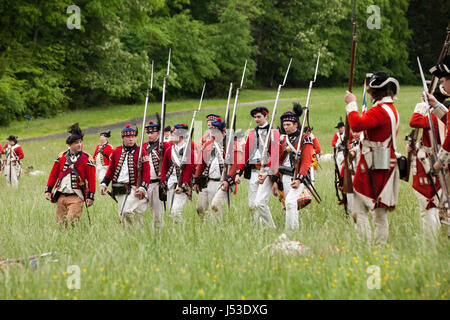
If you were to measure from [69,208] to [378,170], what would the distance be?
475 cm

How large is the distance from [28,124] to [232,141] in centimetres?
2605

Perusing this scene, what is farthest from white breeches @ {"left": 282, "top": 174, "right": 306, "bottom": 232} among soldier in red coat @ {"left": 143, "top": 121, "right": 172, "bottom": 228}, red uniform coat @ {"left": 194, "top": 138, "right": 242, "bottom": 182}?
soldier in red coat @ {"left": 143, "top": 121, "right": 172, "bottom": 228}

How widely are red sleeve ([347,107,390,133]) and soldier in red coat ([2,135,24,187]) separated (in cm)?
1344

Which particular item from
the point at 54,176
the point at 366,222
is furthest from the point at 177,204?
the point at 366,222

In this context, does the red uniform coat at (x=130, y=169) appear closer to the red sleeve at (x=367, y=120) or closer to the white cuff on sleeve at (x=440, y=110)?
the red sleeve at (x=367, y=120)

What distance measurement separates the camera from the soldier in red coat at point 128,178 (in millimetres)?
7980

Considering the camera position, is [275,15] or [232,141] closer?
[232,141]

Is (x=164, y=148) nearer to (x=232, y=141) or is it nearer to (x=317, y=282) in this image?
(x=232, y=141)

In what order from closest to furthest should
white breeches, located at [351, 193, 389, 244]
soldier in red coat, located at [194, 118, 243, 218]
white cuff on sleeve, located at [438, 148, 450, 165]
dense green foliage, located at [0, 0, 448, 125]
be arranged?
white cuff on sleeve, located at [438, 148, 450, 165], white breeches, located at [351, 193, 389, 244], soldier in red coat, located at [194, 118, 243, 218], dense green foliage, located at [0, 0, 448, 125]

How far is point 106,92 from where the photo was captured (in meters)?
39.3

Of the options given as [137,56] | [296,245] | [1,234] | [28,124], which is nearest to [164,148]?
[1,234]

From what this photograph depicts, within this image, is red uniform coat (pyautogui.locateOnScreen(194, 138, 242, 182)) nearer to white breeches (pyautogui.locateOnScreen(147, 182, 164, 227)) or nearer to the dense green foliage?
white breeches (pyautogui.locateOnScreen(147, 182, 164, 227))

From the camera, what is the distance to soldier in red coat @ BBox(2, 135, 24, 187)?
1642 cm

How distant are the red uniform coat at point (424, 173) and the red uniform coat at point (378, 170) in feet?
1.27
